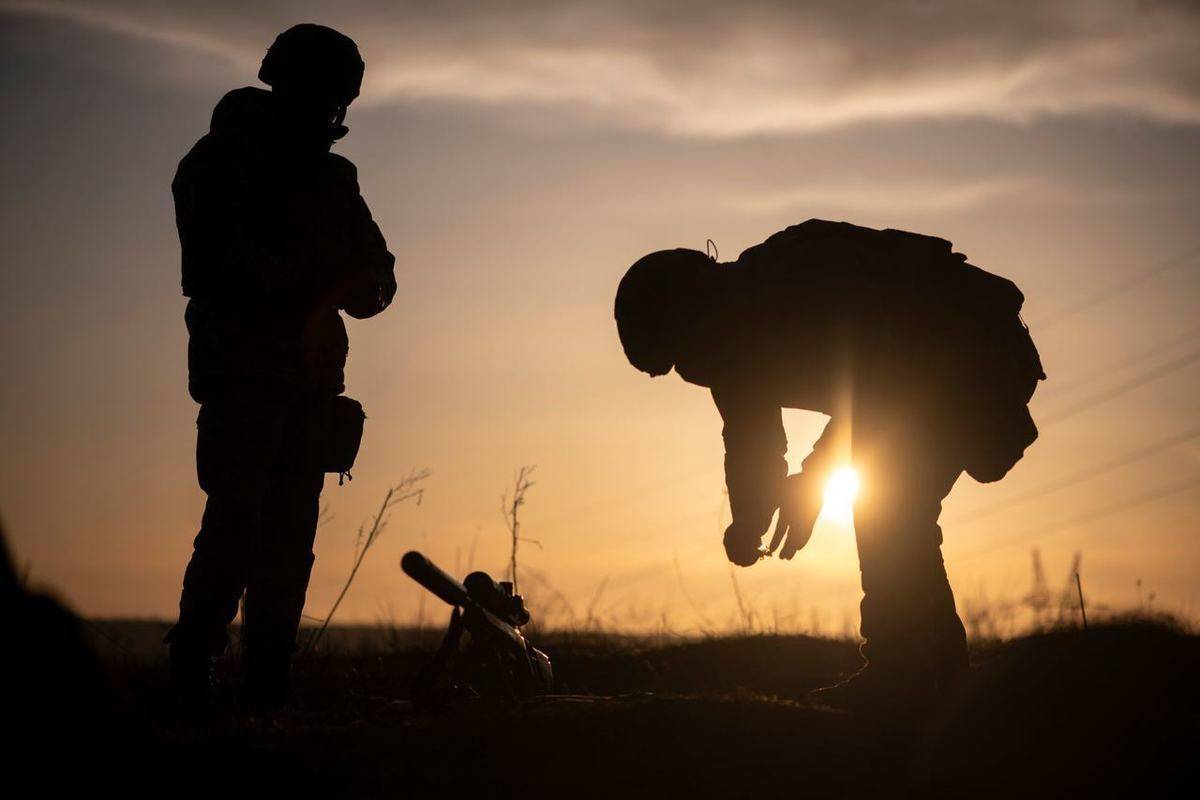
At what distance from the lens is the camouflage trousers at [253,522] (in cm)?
499

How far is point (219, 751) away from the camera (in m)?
3.88

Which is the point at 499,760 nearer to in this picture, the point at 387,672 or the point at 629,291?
the point at 629,291

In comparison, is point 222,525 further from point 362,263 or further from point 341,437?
point 362,263

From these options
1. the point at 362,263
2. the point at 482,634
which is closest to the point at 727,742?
the point at 482,634

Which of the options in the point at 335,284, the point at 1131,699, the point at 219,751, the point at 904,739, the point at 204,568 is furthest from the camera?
the point at 335,284

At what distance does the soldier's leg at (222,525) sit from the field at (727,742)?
0.95ft

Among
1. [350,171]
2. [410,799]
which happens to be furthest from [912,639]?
[350,171]

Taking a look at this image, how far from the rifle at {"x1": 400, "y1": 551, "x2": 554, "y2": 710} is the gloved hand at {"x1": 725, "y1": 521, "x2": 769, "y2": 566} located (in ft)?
3.27

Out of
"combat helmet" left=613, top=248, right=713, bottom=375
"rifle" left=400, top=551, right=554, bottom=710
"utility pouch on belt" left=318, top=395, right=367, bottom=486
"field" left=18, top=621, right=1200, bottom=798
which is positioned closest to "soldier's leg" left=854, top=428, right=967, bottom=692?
"field" left=18, top=621, right=1200, bottom=798

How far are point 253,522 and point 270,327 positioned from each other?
76cm

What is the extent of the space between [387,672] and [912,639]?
348 centimetres

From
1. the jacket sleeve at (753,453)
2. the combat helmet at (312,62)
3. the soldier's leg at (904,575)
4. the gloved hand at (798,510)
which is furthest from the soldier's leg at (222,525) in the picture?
the soldier's leg at (904,575)

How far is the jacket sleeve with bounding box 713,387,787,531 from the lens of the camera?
559 cm

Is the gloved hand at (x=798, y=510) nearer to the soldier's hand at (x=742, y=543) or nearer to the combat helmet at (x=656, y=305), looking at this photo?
the soldier's hand at (x=742, y=543)
